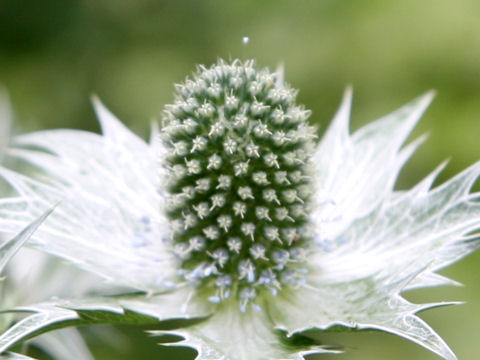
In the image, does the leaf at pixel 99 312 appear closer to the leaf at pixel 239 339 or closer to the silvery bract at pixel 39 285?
the leaf at pixel 239 339

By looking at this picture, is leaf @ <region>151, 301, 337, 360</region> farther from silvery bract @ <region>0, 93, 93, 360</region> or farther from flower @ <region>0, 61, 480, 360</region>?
silvery bract @ <region>0, 93, 93, 360</region>

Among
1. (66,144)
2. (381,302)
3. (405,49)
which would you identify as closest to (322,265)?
(381,302)

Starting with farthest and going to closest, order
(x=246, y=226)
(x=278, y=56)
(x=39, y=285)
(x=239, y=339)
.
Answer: (x=278, y=56) → (x=39, y=285) → (x=246, y=226) → (x=239, y=339)

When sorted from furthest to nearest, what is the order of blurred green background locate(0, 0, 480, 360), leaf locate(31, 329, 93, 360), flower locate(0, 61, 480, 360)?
blurred green background locate(0, 0, 480, 360)
leaf locate(31, 329, 93, 360)
flower locate(0, 61, 480, 360)

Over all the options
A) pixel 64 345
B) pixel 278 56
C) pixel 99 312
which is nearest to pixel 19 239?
pixel 99 312

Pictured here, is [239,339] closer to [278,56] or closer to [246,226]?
[246,226]

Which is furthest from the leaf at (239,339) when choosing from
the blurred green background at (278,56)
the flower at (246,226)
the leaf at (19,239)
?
the blurred green background at (278,56)

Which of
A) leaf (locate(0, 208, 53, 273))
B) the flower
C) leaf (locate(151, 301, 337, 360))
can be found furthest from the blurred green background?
leaf (locate(0, 208, 53, 273))
